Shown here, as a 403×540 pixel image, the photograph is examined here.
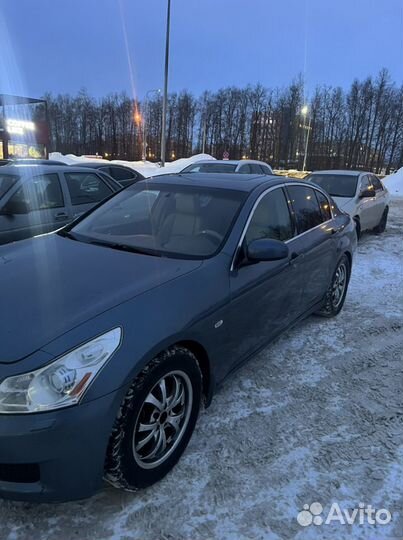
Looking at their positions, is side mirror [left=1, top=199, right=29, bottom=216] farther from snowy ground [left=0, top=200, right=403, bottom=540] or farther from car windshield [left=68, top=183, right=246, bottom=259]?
snowy ground [left=0, top=200, right=403, bottom=540]

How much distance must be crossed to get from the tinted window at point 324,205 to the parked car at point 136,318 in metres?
0.62

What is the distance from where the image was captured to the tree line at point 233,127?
76.8 m

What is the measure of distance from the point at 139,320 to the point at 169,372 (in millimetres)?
342

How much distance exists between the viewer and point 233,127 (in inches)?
3184

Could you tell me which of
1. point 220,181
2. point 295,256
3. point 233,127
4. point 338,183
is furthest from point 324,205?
point 233,127

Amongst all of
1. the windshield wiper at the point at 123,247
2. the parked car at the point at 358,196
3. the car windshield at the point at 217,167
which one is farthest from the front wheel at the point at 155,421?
the car windshield at the point at 217,167

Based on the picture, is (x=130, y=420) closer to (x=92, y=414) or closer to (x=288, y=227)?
(x=92, y=414)

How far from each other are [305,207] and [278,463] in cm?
248

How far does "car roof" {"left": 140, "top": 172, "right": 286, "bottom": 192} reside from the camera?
359cm

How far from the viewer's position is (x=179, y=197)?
3.58 m

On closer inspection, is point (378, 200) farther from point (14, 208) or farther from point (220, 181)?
point (14, 208)

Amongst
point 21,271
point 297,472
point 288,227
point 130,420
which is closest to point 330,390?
point 297,472

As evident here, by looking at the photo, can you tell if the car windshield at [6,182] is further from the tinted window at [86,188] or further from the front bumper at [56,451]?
the front bumper at [56,451]

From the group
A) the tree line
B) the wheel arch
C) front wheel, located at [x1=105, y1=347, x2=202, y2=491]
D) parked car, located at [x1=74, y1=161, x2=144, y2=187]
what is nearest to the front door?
the wheel arch
